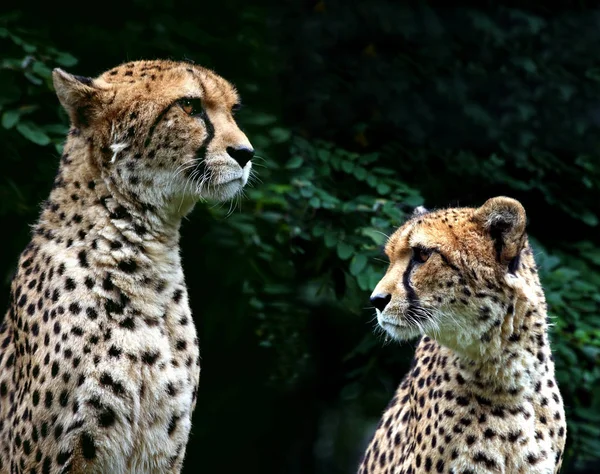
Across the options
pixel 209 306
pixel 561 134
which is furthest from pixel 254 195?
pixel 561 134

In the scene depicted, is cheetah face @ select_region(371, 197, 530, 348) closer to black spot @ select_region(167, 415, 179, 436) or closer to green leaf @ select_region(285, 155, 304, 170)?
black spot @ select_region(167, 415, 179, 436)

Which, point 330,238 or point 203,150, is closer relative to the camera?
point 203,150

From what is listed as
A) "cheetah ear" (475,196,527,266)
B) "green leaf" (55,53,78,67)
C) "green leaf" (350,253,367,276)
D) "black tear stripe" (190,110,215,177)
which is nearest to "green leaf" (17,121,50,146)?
"green leaf" (55,53,78,67)

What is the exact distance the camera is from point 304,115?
511 cm

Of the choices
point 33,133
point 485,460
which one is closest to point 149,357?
point 485,460

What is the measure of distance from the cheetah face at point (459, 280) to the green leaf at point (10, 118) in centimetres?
157

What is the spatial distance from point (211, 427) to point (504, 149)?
6.54 feet

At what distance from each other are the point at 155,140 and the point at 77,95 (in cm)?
26

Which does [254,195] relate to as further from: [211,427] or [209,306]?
[211,427]

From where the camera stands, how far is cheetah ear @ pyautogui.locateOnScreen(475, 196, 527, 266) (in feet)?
10.5

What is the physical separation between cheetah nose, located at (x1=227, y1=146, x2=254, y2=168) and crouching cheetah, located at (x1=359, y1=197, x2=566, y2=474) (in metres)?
0.59

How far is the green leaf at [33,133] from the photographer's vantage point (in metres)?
3.90

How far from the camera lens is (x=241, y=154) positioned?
3064 mm

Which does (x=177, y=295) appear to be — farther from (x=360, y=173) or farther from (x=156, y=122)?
(x=360, y=173)
